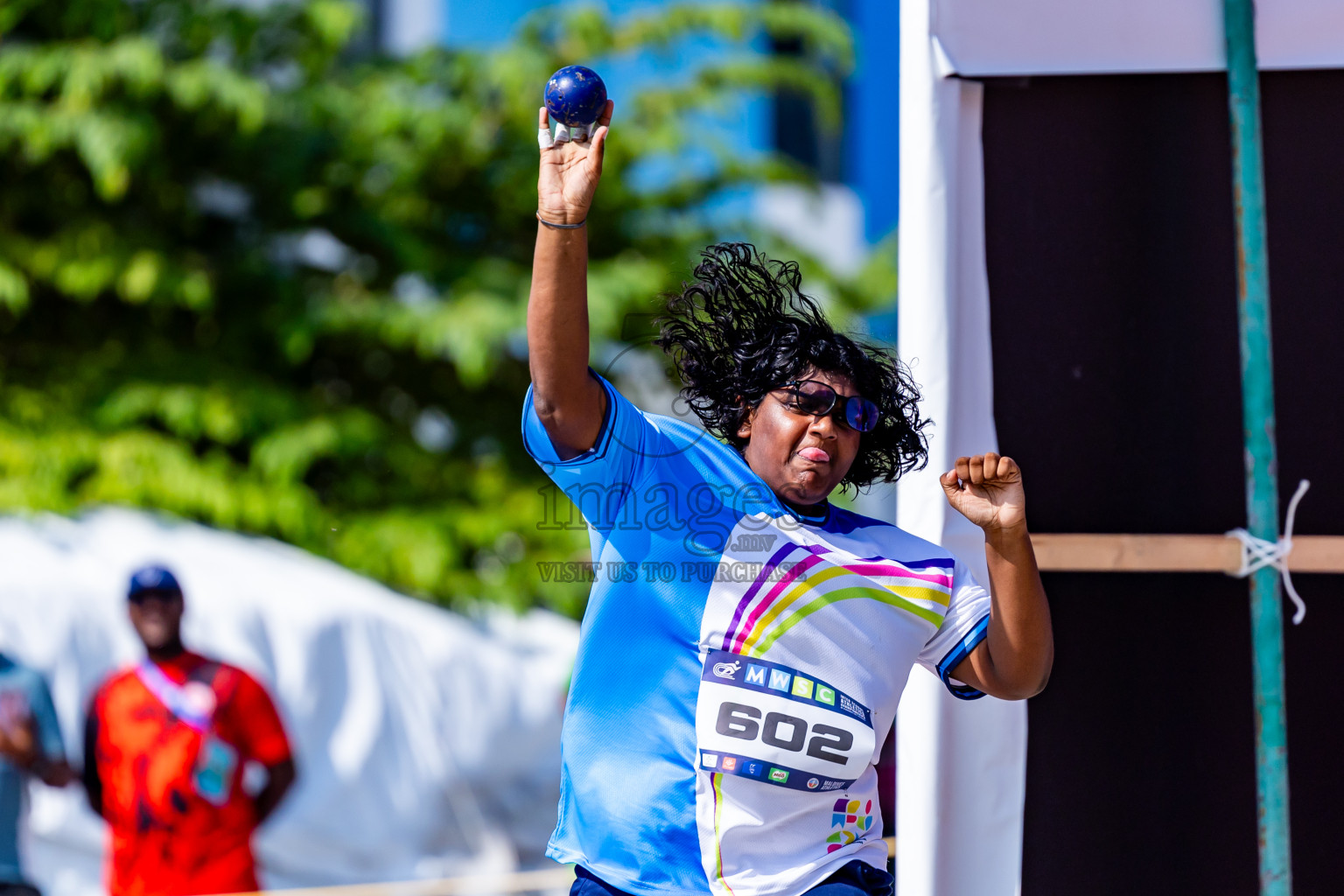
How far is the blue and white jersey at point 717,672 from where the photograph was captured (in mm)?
2023

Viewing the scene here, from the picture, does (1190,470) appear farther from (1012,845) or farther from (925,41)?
(925,41)

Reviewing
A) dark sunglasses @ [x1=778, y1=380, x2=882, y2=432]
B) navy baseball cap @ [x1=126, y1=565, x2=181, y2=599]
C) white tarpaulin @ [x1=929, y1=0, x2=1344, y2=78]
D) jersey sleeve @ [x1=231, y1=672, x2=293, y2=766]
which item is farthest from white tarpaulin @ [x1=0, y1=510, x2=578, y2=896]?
white tarpaulin @ [x1=929, y1=0, x2=1344, y2=78]

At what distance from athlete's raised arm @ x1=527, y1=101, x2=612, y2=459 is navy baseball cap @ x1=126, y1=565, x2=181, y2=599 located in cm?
334

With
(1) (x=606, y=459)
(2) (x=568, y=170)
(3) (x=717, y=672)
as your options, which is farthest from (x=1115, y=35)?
(3) (x=717, y=672)

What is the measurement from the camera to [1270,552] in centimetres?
233

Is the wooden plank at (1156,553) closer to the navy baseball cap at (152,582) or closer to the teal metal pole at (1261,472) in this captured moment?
the teal metal pole at (1261,472)

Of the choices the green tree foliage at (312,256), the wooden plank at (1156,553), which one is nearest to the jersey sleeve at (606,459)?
the wooden plank at (1156,553)

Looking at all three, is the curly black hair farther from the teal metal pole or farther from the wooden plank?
the teal metal pole

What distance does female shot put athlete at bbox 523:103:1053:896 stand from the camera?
2.02 m

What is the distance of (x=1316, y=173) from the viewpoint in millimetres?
2529

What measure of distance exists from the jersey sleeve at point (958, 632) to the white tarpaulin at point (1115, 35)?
0.99m

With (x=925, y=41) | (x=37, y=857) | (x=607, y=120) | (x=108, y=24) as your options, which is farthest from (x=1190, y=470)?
(x=108, y=24)

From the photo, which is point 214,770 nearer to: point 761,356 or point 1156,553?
point 761,356

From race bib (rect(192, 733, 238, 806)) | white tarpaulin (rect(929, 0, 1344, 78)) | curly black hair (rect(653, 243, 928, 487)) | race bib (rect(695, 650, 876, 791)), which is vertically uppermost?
white tarpaulin (rect(929, 0, 1344, 78))
